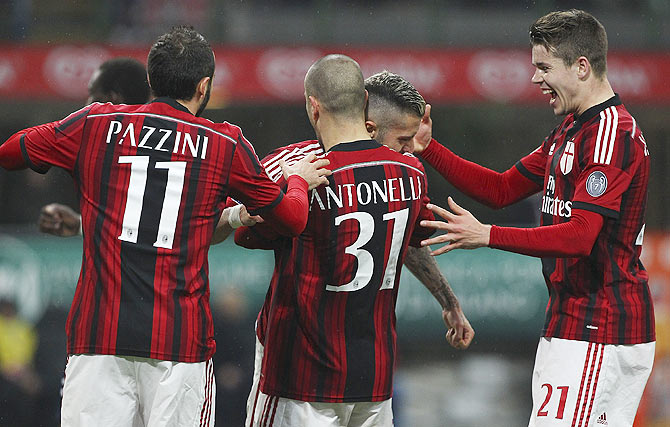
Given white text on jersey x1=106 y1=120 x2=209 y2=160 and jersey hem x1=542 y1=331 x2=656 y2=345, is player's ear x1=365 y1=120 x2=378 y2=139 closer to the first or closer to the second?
white text on jersey x1=106 y1=120 x2=209 y2=160

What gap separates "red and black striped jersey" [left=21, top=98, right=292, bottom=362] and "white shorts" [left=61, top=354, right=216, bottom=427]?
33 mm

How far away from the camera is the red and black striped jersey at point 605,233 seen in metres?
2.60

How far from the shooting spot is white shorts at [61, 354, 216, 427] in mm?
2277

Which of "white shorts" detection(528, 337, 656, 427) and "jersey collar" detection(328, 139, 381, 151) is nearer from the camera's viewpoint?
"jersey collar" detection(328, 139, 381, 151)

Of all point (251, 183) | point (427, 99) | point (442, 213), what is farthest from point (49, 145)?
point (427, 99)

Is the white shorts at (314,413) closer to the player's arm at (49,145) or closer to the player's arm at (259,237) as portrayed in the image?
the player's arm at (259,237)

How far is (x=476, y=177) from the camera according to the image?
10.7 ft

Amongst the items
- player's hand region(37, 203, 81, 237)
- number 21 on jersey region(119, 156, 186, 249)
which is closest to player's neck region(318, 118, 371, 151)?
number 21 on jersey region(119, 156, 186, 249)

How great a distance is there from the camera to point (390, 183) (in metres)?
2.48

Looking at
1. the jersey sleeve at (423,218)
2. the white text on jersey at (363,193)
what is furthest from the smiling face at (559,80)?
the white text on jersey at (363,193)

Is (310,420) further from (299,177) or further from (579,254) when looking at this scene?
(579,254)

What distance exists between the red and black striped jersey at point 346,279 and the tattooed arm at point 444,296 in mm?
583

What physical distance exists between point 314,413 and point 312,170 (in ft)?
2.29

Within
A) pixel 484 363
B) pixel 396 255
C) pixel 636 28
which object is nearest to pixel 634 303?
pixel 396 255
